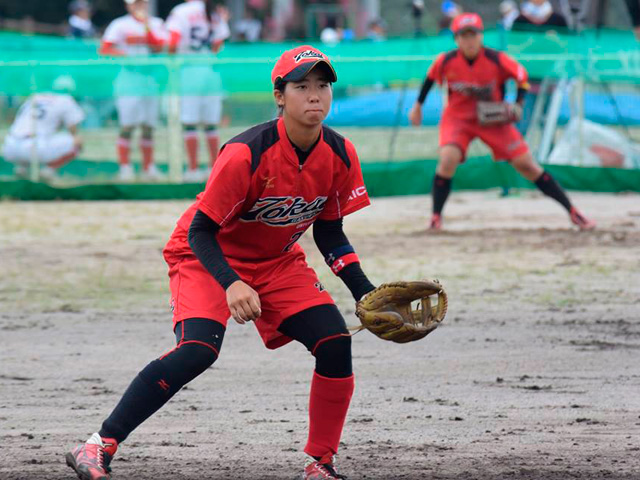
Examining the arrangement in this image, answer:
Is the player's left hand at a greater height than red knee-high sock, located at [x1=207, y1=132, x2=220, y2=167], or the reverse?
the player's left hand

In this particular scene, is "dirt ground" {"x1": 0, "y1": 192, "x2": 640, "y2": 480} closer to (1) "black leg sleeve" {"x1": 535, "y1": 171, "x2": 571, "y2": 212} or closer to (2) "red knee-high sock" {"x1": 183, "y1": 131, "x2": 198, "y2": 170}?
(1) "black leg sleeve" {"x1": 535, "y1": 171, "x2": 571, "y2": 212}

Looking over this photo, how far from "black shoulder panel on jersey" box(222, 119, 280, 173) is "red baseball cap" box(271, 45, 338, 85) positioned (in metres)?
0.17

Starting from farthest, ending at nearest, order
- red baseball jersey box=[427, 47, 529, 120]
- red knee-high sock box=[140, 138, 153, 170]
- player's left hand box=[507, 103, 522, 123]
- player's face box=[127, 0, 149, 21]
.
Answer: player's face box=[127, 0, 149, 21] < red knee-high sock box=[140, 138, 153, 170] < red baseball jersey box=[427, 47, 529, 120] < player's left hand box=[507, 103, 522, 123]

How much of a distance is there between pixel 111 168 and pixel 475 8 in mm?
22515

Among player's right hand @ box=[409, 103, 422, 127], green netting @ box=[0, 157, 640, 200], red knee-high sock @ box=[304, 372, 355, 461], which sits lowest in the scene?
green netting @ box=[0, 157, 640, 200]

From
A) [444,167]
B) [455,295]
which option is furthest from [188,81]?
[455,295]

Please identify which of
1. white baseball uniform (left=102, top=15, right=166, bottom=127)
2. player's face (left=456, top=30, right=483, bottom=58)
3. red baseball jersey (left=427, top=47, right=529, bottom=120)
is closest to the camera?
player's face (left=456, top=30, right=483, bottom=58)

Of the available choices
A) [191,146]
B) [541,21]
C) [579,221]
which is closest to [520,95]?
[579,221]

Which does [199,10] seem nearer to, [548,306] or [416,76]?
[416,76]

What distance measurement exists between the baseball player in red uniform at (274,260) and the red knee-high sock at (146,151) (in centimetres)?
927

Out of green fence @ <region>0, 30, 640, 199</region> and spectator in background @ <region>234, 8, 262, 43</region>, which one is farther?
spectator in background @ <region>234, 8, 262, 43</region>

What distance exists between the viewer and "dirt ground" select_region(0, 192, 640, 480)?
14.2ft

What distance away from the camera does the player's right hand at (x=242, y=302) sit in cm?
368

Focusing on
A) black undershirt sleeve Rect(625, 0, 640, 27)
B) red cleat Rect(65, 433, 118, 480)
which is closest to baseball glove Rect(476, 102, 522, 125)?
red cleat Rect(65, 433, 118, 480)
